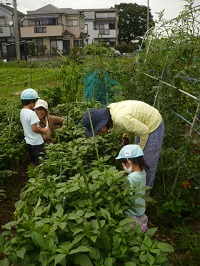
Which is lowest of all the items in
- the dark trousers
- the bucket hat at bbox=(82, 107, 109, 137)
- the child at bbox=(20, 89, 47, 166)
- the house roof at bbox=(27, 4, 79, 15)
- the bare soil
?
the bare soil

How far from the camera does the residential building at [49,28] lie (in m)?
36.0

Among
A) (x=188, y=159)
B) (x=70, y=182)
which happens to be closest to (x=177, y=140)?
(x=188, y=159)

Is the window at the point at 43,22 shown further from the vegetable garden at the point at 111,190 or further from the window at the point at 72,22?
the vegetable garden at the point at 111,190

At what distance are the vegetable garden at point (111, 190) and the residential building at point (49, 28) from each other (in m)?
32.3

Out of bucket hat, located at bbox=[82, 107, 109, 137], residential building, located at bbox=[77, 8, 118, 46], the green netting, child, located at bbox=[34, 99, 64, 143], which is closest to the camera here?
bucket hat, located at bbox=[82, 107, 109, 137]

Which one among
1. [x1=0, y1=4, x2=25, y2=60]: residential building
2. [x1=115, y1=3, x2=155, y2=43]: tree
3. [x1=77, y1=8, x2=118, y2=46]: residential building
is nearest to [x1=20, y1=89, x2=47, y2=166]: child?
[x1=0, y1=4, x2=25, y2=60]: residential building

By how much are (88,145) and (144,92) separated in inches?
74.7

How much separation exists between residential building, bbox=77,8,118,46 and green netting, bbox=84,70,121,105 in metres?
39.2

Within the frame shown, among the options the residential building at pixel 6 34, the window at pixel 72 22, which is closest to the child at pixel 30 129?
the residential building at pixel 6 34

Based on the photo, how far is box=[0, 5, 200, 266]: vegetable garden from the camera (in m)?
1.64

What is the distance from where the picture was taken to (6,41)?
37.2 metres

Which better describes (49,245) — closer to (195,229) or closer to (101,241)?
(101,241)

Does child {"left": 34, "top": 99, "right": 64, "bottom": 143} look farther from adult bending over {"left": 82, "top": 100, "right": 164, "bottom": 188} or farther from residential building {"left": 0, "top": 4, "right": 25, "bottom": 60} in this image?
residential building {"left": 0, "top": 4, "right": 25, "bottom": 60}

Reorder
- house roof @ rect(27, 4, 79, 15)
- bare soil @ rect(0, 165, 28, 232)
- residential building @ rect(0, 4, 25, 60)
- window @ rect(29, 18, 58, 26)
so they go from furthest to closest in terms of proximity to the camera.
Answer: house roof @ rect(27, 4, 79, 15) < window @ rect(29, 18, 58, 26) < residential building @ rect(0, 4, 25, 60) < bare soil @ rect(0, 165, 28, 232)
